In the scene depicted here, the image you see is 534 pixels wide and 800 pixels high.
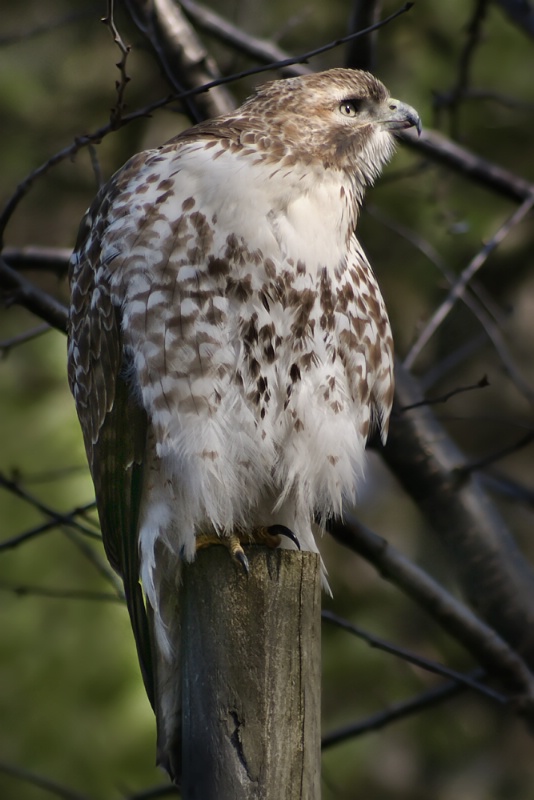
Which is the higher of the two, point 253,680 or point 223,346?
point 223,346

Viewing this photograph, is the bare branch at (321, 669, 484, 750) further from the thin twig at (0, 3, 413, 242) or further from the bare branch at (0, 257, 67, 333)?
the thin twig at (0, 3, 413, 242)

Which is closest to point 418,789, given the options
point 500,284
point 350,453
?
point 500,284

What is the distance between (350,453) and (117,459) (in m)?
0.61

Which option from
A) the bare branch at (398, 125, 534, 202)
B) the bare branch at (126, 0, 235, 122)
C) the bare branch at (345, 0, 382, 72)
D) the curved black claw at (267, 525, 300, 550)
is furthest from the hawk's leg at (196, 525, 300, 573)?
the bare branch at (398, 125, 534, 202)

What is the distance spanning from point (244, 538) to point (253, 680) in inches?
29.6

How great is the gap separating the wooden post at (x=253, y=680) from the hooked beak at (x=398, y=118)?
58.7 inches

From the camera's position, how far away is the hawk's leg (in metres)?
2.64

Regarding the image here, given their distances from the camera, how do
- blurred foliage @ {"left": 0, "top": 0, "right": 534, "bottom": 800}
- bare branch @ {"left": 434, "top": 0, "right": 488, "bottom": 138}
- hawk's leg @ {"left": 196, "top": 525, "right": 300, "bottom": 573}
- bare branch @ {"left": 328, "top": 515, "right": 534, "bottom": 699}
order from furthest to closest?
1. blurred foliage @ {"left": 0, "top": 0, "right": 534, "bottom": 800}
2. bare branch @ {"left": 434, "top": 0, "right": 488, "bottom": 138}
3. bare branch @ {"left": 328, "top": 515, "right": 534, "bottom": 699}
4. hawk's leg @ {"left": 196, "top": 525, "right": 300, "bottom": 573}

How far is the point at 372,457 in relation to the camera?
273 inches

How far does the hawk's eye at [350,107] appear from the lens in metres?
3.31

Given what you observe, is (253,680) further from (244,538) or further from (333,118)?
(333,118)

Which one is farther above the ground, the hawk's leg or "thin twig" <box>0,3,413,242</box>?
"thin twig" <box>0,3,413,242</box>

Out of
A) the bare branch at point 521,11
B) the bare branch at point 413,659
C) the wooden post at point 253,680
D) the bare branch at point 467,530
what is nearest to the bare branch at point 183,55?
the bare branch at point 467,530

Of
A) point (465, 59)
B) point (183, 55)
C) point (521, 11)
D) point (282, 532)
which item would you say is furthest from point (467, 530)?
point (521, 11)
